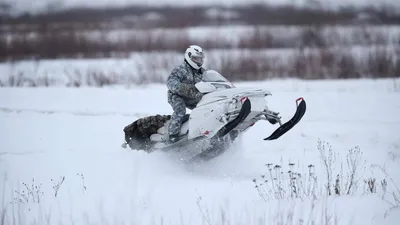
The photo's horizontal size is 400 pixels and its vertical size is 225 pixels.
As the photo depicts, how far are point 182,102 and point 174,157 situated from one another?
122 cm

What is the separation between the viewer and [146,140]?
30.0 ft

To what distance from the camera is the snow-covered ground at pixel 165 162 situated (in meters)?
5.97

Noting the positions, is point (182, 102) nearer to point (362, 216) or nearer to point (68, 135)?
point (362, 216)

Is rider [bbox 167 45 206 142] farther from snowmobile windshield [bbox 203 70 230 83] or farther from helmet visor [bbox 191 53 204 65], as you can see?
snowmobile windshield [bbox 203 70 230 83]

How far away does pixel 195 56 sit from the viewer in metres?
7.96

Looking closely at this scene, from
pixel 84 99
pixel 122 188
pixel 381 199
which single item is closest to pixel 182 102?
pixel 122 188

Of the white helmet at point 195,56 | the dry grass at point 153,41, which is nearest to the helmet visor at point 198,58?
the white helmet at point 195,56

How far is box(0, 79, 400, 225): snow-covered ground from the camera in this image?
597 cm

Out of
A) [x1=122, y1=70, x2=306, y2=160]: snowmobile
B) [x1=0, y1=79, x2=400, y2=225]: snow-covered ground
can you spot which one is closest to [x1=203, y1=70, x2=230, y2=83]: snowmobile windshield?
[x1=122, y1=70, x2=306, y2=160]: snowmobile

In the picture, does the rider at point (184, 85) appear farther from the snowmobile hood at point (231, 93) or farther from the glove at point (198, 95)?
the snowmobile hood at point (231, 93)

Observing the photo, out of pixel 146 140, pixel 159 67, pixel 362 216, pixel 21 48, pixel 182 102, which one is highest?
pixel 21 48

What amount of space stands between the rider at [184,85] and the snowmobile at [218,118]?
0.16 metres

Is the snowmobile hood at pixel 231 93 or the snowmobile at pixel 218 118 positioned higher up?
the snowmobile hood at pixel 231 93

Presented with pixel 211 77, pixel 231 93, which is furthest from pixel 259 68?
pixel 231 93
